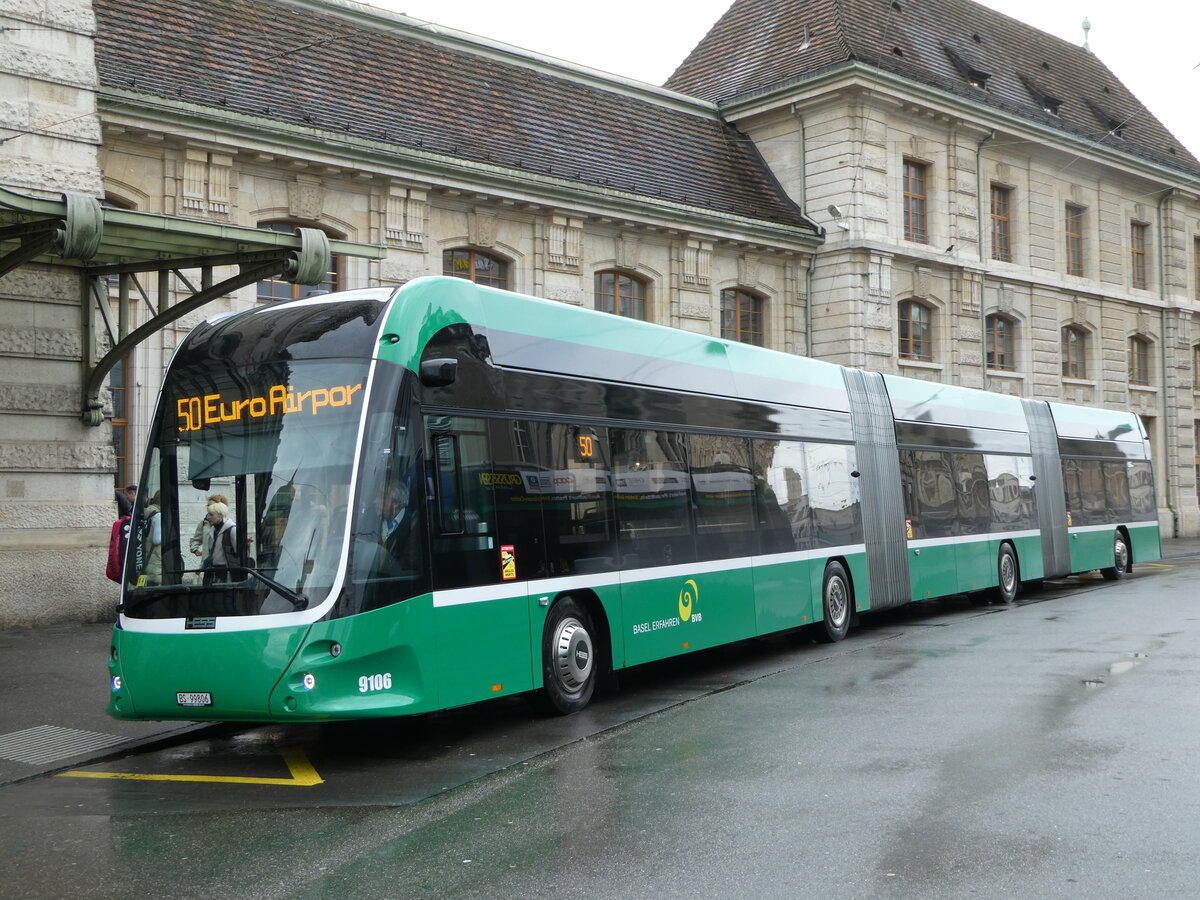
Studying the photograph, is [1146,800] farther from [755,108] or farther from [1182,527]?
[1182,527]

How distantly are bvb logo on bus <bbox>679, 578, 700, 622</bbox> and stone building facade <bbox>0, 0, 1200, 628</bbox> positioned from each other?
18.1 ft

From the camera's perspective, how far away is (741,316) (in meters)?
28.8

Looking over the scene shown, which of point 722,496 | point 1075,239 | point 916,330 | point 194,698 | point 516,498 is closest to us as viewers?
point 194,698

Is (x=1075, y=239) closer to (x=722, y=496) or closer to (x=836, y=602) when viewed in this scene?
(x=836, y=602)

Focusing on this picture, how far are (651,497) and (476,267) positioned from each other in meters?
12.8

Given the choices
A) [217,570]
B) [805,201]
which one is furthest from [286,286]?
[805,201]

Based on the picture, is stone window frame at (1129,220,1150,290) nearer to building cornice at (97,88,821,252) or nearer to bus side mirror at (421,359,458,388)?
building cornice at (97,88,821,252)

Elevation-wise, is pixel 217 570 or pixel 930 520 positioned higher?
pixel 930 520

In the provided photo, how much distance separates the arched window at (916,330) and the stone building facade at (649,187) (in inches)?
3.4

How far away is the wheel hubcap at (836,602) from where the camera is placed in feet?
49.2

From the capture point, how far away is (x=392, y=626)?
8273 millimetres

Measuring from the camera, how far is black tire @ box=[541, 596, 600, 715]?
9953 millimetres

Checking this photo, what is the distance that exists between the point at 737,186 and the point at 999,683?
66.7ft

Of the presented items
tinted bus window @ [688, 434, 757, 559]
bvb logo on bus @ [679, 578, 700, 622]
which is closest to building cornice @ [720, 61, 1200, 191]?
tinted bus window @ [688, 434, 757, 559]
